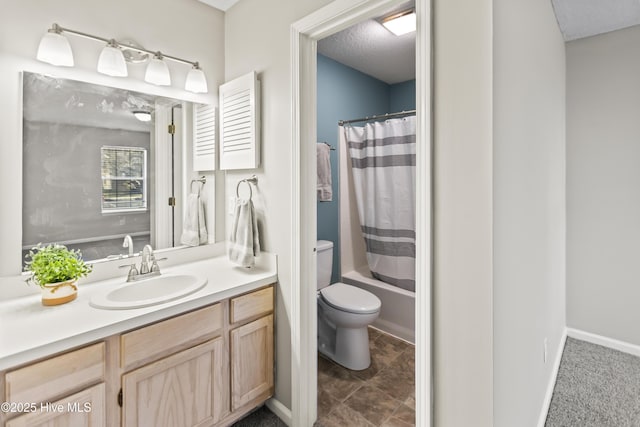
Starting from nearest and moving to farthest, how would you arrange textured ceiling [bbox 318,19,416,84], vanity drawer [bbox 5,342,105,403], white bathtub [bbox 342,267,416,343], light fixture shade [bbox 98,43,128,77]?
vanity drawer [bbox 5,342,105,403]
light fixture shade [bbox 98,43,128,77]
textured ceiling [bbox 318,19,416,84]
white bathtub [bbox 342,267,416,343]

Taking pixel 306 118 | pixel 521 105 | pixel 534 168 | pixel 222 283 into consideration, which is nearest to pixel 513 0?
pixel 521 105

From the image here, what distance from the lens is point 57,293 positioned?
1.31 metres

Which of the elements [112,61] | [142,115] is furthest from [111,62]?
[142,115]

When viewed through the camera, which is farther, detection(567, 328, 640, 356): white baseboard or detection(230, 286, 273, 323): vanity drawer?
detection(567, 328, 640, 356): white baseboard

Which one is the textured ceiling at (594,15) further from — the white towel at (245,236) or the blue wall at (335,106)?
the white towel at (245,236)

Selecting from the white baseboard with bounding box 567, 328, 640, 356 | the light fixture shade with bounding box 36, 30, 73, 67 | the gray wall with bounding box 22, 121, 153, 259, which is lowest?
the white baseboard with bounding box 567, 328, 640, 356

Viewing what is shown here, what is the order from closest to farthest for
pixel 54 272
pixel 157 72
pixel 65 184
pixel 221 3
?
pixel 54 272 < pixel 65 184 < pixel 157 72 < pixel 221 3

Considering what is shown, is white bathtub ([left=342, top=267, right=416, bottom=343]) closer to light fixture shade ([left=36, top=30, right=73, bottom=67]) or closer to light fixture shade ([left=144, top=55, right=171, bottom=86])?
light fixture shade ([left=144, top=55, right=171, bottom=86])

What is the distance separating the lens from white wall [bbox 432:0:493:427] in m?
1.00

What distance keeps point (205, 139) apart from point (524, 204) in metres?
1.78

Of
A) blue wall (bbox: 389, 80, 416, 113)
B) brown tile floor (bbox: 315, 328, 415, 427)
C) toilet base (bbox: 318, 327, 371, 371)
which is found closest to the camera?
brown tile floor (bbox: 315, 328, 415, 427)

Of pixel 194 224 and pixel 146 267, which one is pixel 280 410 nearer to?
pixel 146 267

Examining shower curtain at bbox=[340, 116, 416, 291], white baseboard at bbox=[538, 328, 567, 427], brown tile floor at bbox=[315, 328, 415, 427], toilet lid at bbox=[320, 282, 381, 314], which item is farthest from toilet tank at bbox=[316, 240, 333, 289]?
white baseboard at bbox=[538, 328, 567, 427]

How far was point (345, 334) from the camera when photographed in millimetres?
2260
